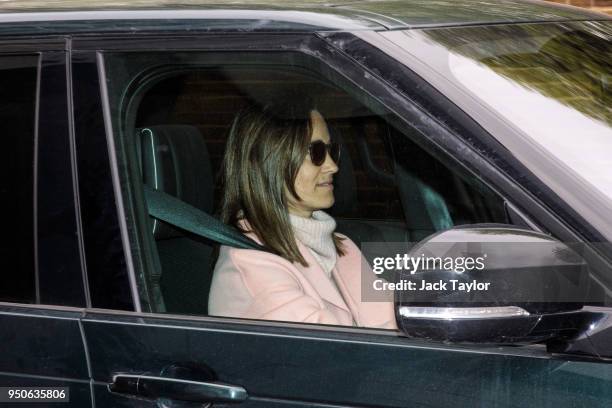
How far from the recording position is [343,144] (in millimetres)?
2719

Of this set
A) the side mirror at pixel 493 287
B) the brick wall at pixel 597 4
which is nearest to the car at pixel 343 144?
the side mirror at pixel 493 287

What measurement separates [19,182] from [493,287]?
1.00 metres

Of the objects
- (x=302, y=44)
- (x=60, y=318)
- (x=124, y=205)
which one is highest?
(x=302, y=44)

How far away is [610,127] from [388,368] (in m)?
0.59

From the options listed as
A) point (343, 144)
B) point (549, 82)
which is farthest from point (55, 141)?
point (549, 82)

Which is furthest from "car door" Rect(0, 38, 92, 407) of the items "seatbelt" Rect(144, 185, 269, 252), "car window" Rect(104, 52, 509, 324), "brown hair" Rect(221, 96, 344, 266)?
"brown hair" Rect(221, 96, 344, 266)

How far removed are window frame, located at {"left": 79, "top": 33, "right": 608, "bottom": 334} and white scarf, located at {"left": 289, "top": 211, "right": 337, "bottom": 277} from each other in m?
0.44

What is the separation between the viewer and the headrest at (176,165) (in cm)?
252

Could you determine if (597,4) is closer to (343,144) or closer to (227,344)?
(343,144)

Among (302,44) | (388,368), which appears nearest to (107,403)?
(388,368)

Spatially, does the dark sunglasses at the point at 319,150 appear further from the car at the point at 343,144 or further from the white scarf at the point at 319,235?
the white scarf at the point at 319,235

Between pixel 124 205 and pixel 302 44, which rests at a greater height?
pixel 302 44

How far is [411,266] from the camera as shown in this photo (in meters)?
1.84

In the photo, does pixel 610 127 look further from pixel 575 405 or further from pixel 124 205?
pixel 124 205
